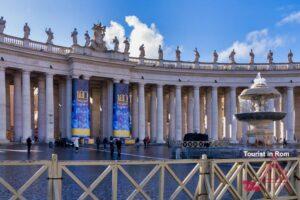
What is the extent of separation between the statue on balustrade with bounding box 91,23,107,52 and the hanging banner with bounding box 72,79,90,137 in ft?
23.2

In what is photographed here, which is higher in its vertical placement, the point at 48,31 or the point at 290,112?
the point at 48,31

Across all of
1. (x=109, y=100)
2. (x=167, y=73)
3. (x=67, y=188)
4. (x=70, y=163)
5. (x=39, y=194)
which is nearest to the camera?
(x=70, y=163)

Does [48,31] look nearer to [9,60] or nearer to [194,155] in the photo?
[9,60]

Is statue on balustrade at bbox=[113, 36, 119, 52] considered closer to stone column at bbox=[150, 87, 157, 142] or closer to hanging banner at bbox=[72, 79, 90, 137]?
hanging banner at bbox=[72, 79, 90, 137]

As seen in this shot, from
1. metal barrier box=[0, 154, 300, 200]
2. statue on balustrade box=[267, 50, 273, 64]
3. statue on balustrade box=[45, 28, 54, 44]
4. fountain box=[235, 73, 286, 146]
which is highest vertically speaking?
statue on balustrade box=[45, 28, 54, 44]

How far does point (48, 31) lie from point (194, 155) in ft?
116

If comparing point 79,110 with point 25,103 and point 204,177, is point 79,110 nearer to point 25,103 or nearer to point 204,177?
point 25,103

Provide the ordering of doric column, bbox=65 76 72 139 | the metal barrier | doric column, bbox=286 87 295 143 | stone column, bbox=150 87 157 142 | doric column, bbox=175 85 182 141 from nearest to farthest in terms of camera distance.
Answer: the metal barrier, doric column, bbox=65 76 72 139, stone column, bbox=150 87 157 142, doric column, bbox=175 85 182 141, doric column, bbox=286 87 295 143

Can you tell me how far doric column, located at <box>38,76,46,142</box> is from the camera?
6195 cm

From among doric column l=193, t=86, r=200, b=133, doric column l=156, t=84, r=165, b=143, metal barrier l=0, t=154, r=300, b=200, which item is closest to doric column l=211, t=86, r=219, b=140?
doric column l=193, t=86, r=200, b=133

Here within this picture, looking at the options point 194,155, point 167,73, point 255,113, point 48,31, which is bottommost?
point 194,155

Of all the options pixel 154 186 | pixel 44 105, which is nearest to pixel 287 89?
pixel 44 105

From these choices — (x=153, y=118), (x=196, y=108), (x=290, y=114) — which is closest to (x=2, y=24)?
(x=153, y=118)

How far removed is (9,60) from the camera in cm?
5703
